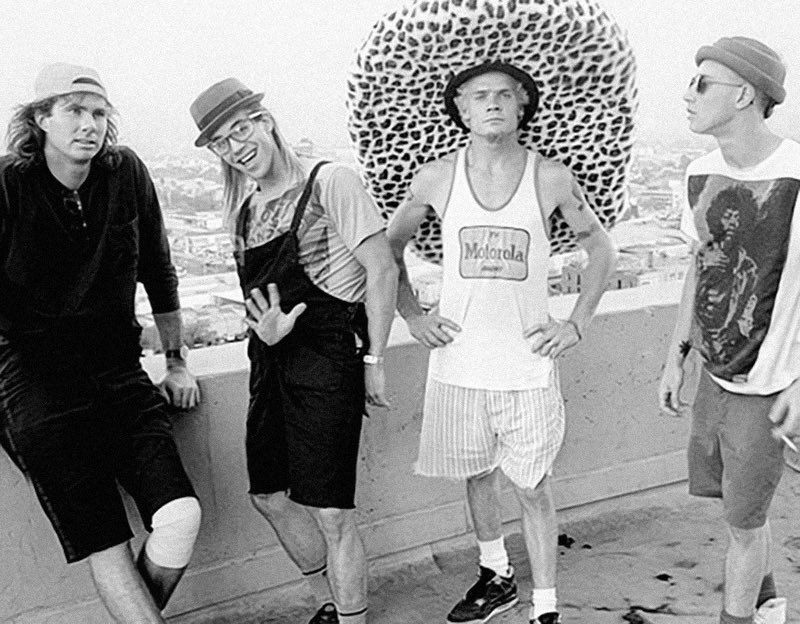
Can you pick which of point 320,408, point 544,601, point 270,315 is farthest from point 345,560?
point 270,315

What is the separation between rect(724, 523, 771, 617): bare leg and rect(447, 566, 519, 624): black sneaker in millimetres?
591

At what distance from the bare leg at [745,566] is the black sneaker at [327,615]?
0.91 m

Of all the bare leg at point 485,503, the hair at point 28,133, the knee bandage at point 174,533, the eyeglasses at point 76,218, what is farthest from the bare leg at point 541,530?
the hair at point 28,133

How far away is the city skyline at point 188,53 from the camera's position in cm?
216

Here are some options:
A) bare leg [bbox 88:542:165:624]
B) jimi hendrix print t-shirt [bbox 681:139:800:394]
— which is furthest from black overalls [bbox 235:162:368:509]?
jimi hendrix print t-shirt [bbox 681:139:800:394]

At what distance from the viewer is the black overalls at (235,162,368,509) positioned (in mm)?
2031

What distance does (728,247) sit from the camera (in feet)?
6.31

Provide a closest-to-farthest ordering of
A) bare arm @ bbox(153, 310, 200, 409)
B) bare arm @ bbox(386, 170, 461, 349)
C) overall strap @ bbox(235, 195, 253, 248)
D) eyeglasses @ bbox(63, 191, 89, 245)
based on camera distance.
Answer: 1. eyeglasses @ bbox(63, 191, 89, 245)
2. overall strap @ bbox(235, 195, 253, 248)
3. bare arm @ bbox(386, 170, 461, 349)
4. bare arm @ bbox(153, 310, 200, 409)

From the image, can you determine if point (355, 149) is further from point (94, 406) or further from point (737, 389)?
point (737, 389)

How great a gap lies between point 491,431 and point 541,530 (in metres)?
0.26

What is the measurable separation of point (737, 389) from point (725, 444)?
0.12 meters

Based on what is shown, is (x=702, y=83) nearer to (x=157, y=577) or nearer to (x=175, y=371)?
(x=175, y=371)

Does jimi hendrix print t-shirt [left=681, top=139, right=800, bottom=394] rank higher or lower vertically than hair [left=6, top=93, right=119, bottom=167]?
lower

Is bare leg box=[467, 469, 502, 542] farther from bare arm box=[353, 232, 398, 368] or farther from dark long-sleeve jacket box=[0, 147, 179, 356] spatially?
dark long-sleeve jacket box=[0, 147, 179, 356]
